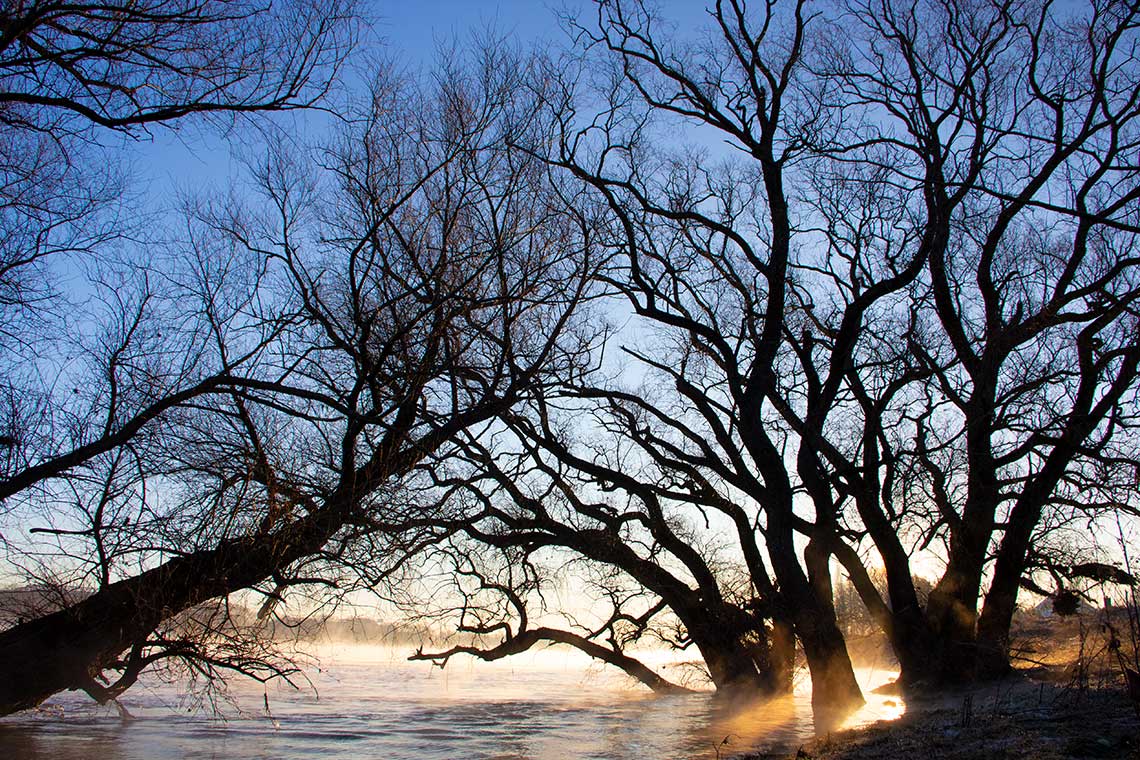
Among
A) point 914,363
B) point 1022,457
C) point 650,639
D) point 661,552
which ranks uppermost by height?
point 914,363

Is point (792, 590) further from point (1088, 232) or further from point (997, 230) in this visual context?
point (1088, 232)

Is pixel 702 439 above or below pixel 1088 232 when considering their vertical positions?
below

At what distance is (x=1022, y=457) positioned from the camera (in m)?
13.3

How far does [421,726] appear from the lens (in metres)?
13.7

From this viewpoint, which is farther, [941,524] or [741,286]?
[741,286]

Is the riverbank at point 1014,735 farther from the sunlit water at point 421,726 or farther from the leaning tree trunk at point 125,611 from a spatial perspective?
the leaning tree trunk at point 125,611

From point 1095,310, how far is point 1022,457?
2.64 m

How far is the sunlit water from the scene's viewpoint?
34.2 feet

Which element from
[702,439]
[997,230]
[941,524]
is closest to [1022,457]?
[941,524]

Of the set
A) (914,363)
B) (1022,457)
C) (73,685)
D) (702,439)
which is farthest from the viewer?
(702,439)

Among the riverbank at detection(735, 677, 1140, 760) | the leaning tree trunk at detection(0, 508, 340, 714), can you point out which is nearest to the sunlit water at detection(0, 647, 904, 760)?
the leaning tree trunk at detection(0, 508, 340, 714)

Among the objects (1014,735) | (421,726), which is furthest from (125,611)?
(1014,735)

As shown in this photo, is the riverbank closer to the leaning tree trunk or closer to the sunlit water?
the sunlit water

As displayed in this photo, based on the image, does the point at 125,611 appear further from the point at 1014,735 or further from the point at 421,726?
the point at 1014,735
